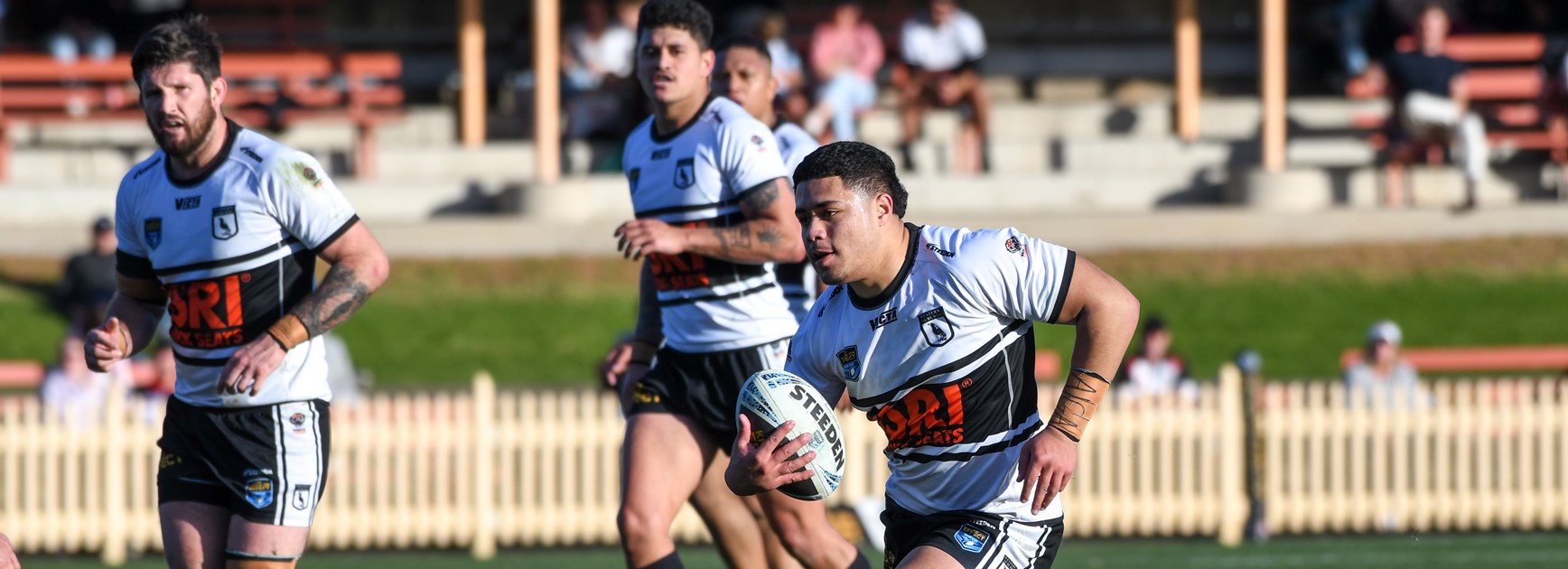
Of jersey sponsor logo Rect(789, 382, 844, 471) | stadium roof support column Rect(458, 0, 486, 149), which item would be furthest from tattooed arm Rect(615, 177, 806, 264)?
stadium roof support column Rect(458, 0, 486, 149)

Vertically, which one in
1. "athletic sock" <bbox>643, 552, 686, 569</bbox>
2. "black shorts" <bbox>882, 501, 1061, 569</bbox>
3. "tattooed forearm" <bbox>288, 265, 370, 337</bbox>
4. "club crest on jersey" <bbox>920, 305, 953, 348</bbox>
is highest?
"tattooed forearm" <bbox>288, 265, 370, 337</bbox>

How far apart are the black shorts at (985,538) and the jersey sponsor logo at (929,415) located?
210 millimetres

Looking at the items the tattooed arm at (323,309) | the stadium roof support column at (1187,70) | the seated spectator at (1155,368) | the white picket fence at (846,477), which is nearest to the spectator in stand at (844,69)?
the stadium roof support column at (1187,70)

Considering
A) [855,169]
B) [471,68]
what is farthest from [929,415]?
[471,68]

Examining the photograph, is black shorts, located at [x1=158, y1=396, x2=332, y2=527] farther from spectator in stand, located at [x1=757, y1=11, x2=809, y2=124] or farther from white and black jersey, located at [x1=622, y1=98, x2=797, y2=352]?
spectator in stand, located at [x1=757, y1=11, x2=809, y2=124]

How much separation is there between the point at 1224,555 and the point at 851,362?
239 inches

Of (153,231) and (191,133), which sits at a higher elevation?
(191,133)

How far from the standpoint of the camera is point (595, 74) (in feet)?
61.9

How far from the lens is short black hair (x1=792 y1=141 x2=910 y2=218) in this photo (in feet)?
15.1

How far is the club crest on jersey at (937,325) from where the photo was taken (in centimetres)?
473

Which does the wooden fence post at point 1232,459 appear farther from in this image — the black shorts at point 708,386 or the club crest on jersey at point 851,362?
the club crest on jersey at point 851,362

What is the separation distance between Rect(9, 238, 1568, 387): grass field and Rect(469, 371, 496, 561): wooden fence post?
12.4 ft

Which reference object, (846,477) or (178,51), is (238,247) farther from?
(846,477)

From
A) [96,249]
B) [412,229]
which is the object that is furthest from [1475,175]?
[96,249]
